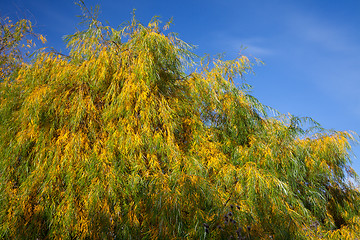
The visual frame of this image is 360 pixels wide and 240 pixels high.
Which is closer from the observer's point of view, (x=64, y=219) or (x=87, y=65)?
(x=64, y=219)

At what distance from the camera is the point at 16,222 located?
2.19m

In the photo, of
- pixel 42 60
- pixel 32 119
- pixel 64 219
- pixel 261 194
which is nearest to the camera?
pixel 64 219

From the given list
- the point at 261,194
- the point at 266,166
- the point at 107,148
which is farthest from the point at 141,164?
the point at 266,166

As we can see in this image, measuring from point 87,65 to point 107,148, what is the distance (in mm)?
908

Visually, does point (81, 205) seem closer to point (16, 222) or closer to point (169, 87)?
point (16, 222)

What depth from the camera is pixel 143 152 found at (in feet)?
8.14

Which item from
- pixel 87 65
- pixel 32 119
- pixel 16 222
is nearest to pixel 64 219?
pixel 16 222

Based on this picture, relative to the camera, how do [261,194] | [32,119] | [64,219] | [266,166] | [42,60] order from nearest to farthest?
1. [64,219]
2. [261,194]
3. [32,119]
4. [266,166]
5. [42,60]

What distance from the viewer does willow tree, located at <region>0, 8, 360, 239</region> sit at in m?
2.06

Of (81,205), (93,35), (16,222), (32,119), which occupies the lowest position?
(16,222)

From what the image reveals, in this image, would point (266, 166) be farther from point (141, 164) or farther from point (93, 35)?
point (93, 35)

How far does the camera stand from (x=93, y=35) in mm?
3039

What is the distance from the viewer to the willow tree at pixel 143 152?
2061 millimetres

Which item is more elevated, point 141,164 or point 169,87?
point 169,87
